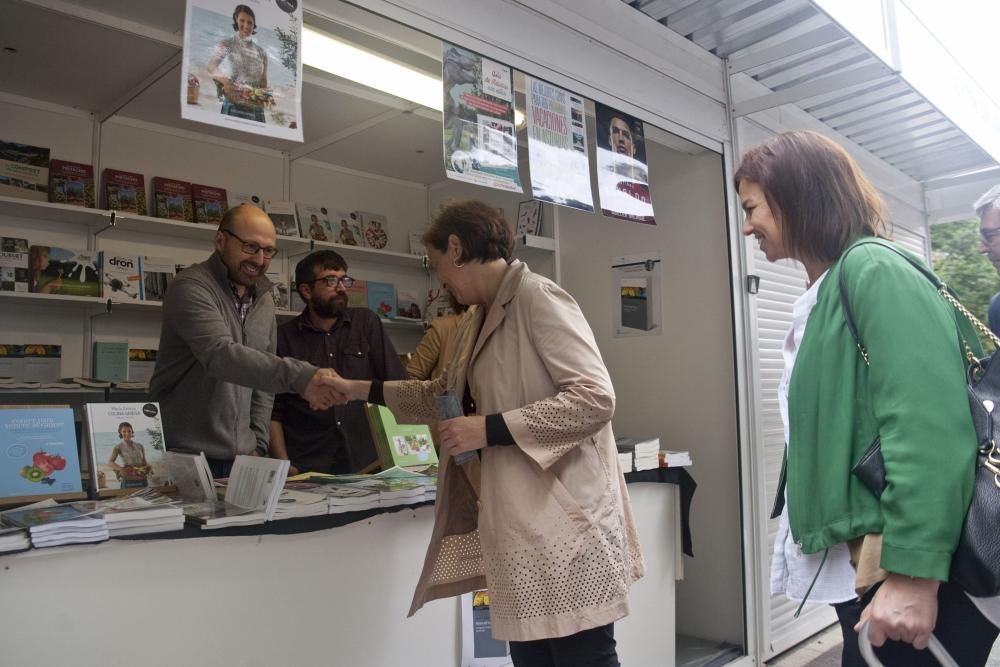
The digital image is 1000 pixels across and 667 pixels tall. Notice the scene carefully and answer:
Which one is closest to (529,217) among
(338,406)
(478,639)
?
(338,406)

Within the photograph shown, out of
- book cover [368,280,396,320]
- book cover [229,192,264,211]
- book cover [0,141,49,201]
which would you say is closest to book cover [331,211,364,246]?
book cover [368,280,396,320]

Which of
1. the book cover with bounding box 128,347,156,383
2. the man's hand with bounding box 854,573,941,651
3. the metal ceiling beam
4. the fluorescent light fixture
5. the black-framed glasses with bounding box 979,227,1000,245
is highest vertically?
the fluorescent light fixture

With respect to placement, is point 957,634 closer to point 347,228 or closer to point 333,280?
point 333,280

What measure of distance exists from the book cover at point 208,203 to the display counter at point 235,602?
281 cm

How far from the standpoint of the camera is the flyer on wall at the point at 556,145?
102 inches

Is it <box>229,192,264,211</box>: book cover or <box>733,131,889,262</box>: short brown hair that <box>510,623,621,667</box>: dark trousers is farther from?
<box>229,192,264,211</box>: book cover

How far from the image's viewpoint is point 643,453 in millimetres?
3008

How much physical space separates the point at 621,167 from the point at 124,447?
2035 mm

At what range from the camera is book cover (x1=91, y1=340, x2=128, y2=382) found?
4.10 m

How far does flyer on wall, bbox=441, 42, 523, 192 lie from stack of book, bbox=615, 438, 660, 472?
1160 millimetres

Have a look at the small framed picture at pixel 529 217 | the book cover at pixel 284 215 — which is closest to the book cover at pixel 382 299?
the book cover at pixel 284 215

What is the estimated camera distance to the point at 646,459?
9.92 ft

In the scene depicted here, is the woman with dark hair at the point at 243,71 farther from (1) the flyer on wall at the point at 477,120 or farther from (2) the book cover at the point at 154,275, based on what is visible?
(2) the book cover at the point at 154,275

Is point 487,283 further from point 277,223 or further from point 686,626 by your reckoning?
point 277,223
